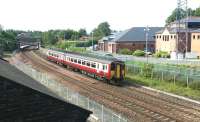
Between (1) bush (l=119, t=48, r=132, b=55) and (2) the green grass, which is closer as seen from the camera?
(2) the green grass

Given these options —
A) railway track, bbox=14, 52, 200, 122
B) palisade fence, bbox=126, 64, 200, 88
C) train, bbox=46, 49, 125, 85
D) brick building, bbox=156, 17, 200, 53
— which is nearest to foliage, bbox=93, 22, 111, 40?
brick building, bbox=156, 17, 200, 53

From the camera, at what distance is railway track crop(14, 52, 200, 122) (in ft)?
73.6

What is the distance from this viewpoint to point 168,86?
33156 millimetres

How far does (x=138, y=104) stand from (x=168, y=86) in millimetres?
8028

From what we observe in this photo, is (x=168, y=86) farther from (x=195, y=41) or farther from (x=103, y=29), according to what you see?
(x=103, y=29)

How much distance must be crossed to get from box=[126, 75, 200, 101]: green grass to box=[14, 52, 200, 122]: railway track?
219 cm

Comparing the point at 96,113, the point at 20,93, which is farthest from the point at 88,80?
the point at 20,93

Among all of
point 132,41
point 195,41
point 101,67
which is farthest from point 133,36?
point 101,67

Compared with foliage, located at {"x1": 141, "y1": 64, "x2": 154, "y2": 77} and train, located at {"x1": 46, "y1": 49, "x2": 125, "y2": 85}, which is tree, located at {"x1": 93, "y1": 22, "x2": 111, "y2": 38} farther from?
foliage, located at {"x1": 141, "y1": 64, "x2": 154, "y2": 77}

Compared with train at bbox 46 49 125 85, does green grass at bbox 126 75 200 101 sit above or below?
below

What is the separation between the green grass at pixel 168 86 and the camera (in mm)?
30053

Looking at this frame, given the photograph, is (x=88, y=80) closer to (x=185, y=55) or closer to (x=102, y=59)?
(x=102, y=59)

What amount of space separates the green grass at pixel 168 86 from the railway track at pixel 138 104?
2192 mm

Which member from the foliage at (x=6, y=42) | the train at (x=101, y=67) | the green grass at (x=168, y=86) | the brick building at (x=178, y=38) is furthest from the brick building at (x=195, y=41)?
the foliage at (x=6, y=42)
